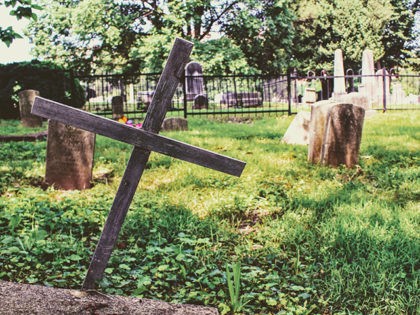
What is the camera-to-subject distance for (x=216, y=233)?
3.38 meters

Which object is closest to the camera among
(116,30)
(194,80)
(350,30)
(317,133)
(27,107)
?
(317,133)

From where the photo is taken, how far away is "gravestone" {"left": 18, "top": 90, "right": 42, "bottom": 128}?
10.8 metres

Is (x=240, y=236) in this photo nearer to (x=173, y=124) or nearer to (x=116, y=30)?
(x=173, y=124)

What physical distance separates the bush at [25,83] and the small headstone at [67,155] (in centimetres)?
941

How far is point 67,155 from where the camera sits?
4.68 meters

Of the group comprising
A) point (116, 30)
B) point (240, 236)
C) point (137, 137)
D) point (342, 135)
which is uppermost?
point (116, 30)

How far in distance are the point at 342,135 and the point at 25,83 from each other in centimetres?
1118

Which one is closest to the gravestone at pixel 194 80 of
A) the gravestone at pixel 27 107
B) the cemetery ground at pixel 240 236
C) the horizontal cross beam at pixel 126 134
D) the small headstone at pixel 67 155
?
the gravestone at pixel 27 107

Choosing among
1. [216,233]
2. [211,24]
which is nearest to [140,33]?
[211,24]

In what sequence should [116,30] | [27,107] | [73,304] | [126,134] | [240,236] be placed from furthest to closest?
[116,30], [27,107], [240,236], [126,134], [73,304]

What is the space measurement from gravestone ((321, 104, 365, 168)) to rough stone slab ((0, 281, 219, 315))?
3.58m

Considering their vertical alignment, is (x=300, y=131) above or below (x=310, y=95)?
below

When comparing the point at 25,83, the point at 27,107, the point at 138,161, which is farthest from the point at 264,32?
the point at 138,161

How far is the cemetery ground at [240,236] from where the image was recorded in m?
2.54
